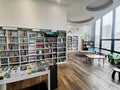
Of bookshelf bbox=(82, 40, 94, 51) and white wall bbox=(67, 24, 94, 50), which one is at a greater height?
white wall bbox=(67, 24, 94, 50)

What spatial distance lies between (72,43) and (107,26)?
13.6 feet

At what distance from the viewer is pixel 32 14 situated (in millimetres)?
4504

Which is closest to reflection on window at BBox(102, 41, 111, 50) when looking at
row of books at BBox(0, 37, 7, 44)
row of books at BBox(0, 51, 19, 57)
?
row of books at BBox(0, 51, 19, 57)

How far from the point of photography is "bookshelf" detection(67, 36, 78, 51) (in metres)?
11.0

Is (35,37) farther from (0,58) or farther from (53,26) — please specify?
(0,58)

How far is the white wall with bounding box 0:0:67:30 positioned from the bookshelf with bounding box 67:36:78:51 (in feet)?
18.6

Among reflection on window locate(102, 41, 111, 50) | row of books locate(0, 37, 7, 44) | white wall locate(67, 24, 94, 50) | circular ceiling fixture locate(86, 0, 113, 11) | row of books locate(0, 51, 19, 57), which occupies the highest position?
circular ceiling fixture locate(86, 0, 113, 11)

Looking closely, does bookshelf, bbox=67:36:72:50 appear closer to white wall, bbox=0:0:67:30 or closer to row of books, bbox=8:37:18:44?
white wall, bbox=0:0:67:30

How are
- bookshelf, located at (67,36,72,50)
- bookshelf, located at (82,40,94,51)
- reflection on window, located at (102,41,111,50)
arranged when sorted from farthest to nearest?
bookshelf, located at (82,40,94,51) → bookshelf, located at (67,36,72,50) → reflection on window, located at (102,41,111,50)

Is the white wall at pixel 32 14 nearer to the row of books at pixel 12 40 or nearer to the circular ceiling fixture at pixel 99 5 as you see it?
the row of books at pixel 12 40

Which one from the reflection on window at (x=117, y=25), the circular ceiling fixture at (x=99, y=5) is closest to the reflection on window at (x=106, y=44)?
the reflection on window at (x=117, y=25)

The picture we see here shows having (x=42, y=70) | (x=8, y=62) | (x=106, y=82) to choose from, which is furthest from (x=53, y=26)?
(x=106, y=82)

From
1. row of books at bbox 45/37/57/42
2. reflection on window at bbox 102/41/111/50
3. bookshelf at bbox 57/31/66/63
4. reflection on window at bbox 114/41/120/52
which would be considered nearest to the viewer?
row of books at bbox 45/37/57/42

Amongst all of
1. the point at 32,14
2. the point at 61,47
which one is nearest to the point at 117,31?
the point at 61,47
